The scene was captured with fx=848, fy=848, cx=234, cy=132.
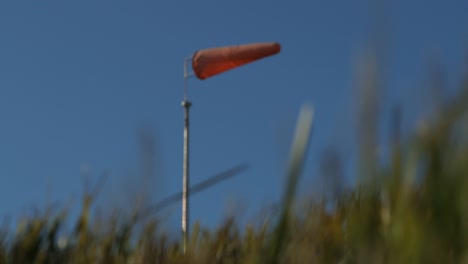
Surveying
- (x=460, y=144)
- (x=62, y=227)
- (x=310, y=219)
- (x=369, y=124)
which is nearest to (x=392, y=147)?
(x=460, y=144)

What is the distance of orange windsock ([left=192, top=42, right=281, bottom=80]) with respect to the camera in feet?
56.8

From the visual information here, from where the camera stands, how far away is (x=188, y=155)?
15.2 metres

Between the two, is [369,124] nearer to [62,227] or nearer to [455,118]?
[455,118]

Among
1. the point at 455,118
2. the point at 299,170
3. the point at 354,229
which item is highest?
the point at 455,118

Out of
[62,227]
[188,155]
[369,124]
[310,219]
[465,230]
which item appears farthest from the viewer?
[188,155]

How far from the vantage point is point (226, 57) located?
17750 millimetres

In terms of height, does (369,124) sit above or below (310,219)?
above

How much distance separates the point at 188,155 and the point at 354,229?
43.7 feet

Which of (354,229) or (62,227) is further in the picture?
(62,227)

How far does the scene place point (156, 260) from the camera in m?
3.90

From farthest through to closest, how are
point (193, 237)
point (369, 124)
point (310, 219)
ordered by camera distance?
point (193, 237)
point (310, 219)
point (369, 124)

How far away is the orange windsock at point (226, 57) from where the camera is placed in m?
17.3

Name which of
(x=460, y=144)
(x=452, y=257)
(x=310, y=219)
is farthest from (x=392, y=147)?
(x=310, y=219)

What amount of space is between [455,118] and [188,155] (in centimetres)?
1356
